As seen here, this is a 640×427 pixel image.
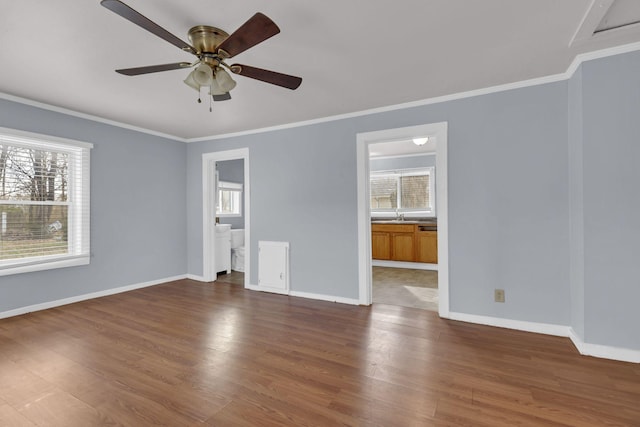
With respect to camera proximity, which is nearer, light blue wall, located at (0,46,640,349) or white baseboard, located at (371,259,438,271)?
light blue wall, located at (0,46,640,349)

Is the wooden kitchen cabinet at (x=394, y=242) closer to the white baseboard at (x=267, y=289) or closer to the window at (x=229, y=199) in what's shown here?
the white baseboard at (x=267, y=289)

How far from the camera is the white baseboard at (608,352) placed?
7.47 feet

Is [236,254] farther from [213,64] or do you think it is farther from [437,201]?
[213,64]

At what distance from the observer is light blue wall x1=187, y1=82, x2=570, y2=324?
2.78 metres

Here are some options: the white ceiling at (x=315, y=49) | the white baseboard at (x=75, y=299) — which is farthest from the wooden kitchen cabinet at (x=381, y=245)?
the white baseboard at (x=75, y=299)

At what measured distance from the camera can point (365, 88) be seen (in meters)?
3.01

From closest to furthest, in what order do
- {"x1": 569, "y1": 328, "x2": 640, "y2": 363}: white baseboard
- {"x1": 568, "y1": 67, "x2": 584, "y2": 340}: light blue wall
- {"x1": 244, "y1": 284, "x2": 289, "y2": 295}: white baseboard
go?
{"x1": 569, "y1": 328, "x2": 640, "y2": 363}: white baseboard
{"x1": 568, "y1": 67, "x2": 584, "y2": 340}: light blue wall
{"x1": 244, "y1": 284, "x2": 289, "y2": 295}: white baseboard

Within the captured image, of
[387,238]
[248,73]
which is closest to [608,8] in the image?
[248,73]

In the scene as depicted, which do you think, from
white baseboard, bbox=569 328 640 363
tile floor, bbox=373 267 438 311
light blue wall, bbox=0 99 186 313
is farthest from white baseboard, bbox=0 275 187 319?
white baseboard, bbox=569 328 640 363

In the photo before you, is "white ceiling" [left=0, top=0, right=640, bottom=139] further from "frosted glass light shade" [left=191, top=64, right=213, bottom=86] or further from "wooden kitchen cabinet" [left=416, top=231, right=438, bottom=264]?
"wooden kitchen cabinet" [left=416, top=231, right=438, bottom=264]

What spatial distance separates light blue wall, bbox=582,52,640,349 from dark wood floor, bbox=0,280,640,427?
0.34m

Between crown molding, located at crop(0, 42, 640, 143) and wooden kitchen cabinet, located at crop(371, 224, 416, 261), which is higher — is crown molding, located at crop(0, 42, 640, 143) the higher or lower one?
the higher one

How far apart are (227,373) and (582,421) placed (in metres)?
2.20

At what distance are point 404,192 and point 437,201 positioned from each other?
11.6 feet
